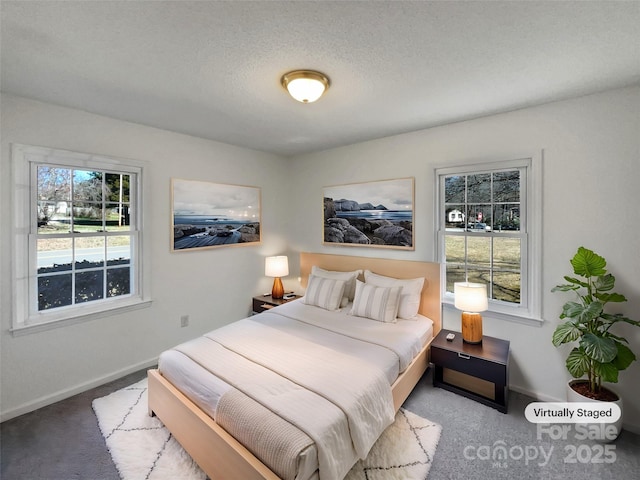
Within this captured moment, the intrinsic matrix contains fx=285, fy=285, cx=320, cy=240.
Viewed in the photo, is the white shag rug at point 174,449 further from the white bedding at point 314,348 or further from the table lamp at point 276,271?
the table lamp at point 276,271

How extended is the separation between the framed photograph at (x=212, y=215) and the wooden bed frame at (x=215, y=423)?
1621mm

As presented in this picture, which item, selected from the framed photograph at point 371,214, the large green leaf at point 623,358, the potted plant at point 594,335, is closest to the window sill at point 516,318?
the potted plant at point 594,335

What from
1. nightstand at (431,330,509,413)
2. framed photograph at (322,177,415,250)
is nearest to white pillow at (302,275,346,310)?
framed photograph at (322,177,415,250)

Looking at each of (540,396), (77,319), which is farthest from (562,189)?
(77,319)

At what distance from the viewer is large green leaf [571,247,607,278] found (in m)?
2.05

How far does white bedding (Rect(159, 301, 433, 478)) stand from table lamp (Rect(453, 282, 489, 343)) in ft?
1.25

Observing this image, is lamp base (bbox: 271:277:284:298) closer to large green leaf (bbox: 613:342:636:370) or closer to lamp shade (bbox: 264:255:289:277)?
lamp shade (bbox: 264:255:289:277)

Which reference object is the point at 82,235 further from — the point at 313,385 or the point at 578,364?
the point at 578,364

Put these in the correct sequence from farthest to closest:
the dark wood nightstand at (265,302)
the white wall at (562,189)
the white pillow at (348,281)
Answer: the dark wood nightstand at (265,302), the white pillow at (348,281), the white wall at (562,189)

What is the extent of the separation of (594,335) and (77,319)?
420cm

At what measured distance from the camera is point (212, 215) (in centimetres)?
359

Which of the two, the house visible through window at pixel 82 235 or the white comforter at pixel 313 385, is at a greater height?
the house visible through window at pixel 82 235

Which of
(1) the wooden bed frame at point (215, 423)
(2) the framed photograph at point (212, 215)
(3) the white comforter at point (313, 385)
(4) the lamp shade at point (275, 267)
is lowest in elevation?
(1) the wooden bed frame at point (215, 423)

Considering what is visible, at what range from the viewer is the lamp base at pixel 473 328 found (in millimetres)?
2570
